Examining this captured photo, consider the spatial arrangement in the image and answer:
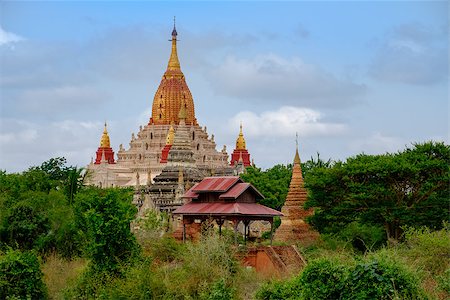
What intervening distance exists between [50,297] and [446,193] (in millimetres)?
17689

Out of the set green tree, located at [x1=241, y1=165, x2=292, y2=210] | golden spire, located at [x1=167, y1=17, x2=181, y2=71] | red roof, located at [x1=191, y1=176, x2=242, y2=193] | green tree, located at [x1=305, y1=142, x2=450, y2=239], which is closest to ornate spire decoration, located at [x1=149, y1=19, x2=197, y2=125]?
golden spire, located at [x1=167, y1=17, x2=181, y2=71]

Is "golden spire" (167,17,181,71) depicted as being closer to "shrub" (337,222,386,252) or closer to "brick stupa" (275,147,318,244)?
"brick stupa" (275,147,318,244)

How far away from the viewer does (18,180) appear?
4425cm

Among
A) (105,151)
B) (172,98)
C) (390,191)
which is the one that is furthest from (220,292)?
(105,151)

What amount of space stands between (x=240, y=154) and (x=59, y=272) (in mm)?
63497

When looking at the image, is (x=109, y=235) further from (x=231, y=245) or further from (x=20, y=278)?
(x=231, y=245)

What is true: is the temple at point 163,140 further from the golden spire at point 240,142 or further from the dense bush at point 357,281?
the dense bush at point 357,281

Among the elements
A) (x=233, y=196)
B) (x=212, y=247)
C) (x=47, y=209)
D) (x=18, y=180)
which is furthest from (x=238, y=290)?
(x=18, y=180)

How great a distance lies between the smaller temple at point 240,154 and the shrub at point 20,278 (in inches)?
2493

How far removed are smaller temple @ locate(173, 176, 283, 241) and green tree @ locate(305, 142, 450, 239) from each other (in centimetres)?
532

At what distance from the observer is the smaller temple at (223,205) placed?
33938 millimetres

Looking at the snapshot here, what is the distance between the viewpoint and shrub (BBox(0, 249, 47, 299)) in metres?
27.5

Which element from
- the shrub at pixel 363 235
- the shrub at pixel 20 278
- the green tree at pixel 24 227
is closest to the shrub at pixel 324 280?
the shrub at pixel 20 278

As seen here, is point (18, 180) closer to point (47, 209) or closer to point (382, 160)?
point (47, 209)
